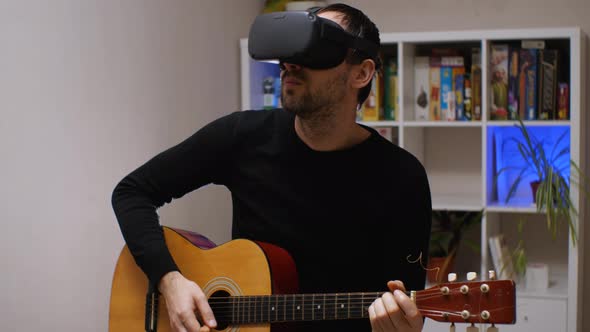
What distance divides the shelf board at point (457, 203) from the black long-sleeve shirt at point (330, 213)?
4.94 feet

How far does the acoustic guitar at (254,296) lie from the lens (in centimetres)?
157

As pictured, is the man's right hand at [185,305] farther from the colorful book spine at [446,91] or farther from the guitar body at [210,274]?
the colorful book spine at [446,91]

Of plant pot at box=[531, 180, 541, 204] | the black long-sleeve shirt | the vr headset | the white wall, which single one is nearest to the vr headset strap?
the vr headset

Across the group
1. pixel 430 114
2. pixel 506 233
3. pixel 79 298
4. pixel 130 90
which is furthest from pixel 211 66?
pixel 506 233

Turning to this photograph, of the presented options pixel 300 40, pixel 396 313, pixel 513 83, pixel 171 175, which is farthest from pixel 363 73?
pixel 513 83

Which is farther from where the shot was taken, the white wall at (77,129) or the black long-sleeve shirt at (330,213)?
the white wall at (77,129)

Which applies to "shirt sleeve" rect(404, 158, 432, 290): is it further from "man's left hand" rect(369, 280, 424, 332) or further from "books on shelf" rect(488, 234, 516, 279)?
"books on shelf" rect(488, 234, 516, 279)

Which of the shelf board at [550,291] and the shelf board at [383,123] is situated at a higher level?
the shelf board at [383,123]

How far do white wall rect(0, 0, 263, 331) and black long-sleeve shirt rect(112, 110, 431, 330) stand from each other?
0.52m

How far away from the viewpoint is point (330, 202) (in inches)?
79.1

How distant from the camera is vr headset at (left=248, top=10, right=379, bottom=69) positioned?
6.06ft

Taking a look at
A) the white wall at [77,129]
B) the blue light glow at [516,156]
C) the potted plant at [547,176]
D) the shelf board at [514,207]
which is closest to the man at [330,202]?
the white wall at [77,129]

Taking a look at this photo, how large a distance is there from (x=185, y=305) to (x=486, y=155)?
75.7 inches

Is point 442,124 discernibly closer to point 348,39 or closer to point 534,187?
point 534,187
